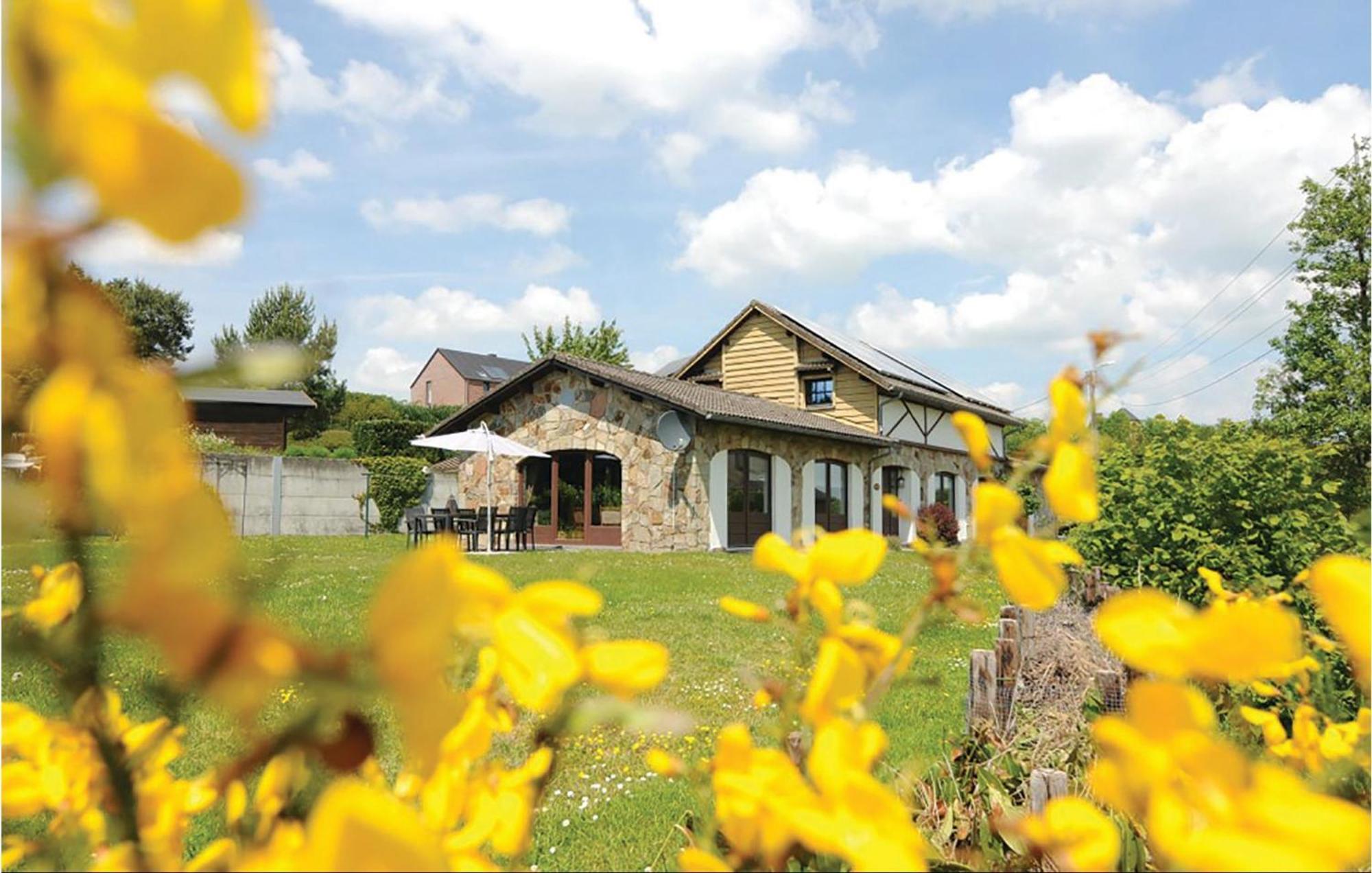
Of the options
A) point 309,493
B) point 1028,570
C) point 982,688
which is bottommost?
point 982,688

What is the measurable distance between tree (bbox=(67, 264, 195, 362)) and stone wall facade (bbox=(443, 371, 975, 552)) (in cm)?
1230

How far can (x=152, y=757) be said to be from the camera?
0.56 meters

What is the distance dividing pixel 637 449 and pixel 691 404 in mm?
1211

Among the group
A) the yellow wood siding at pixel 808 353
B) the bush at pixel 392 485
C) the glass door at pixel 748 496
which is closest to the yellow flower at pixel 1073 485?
the glass door at pixel 748 496

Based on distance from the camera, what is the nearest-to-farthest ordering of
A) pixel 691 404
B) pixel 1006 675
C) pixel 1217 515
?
pixel 1006 675 → pixel 1217 515 → pixel 691 404

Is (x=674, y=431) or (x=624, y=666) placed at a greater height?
(x=674, y=431)

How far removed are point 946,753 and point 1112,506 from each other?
3.02m

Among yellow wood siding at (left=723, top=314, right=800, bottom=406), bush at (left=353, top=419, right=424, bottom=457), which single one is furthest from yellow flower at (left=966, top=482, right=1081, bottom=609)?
bush at (left=353, top=419, right=424, bottom=457)

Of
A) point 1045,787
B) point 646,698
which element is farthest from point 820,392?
point 1045,787

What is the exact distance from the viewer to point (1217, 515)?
14.9 feet

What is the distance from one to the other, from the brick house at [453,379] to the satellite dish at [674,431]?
2993cm

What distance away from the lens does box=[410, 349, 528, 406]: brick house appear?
4297 centimetres

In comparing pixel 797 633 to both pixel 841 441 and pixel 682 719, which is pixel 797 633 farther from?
pixel 841 441

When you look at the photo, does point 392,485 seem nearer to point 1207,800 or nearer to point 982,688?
point 982,688
